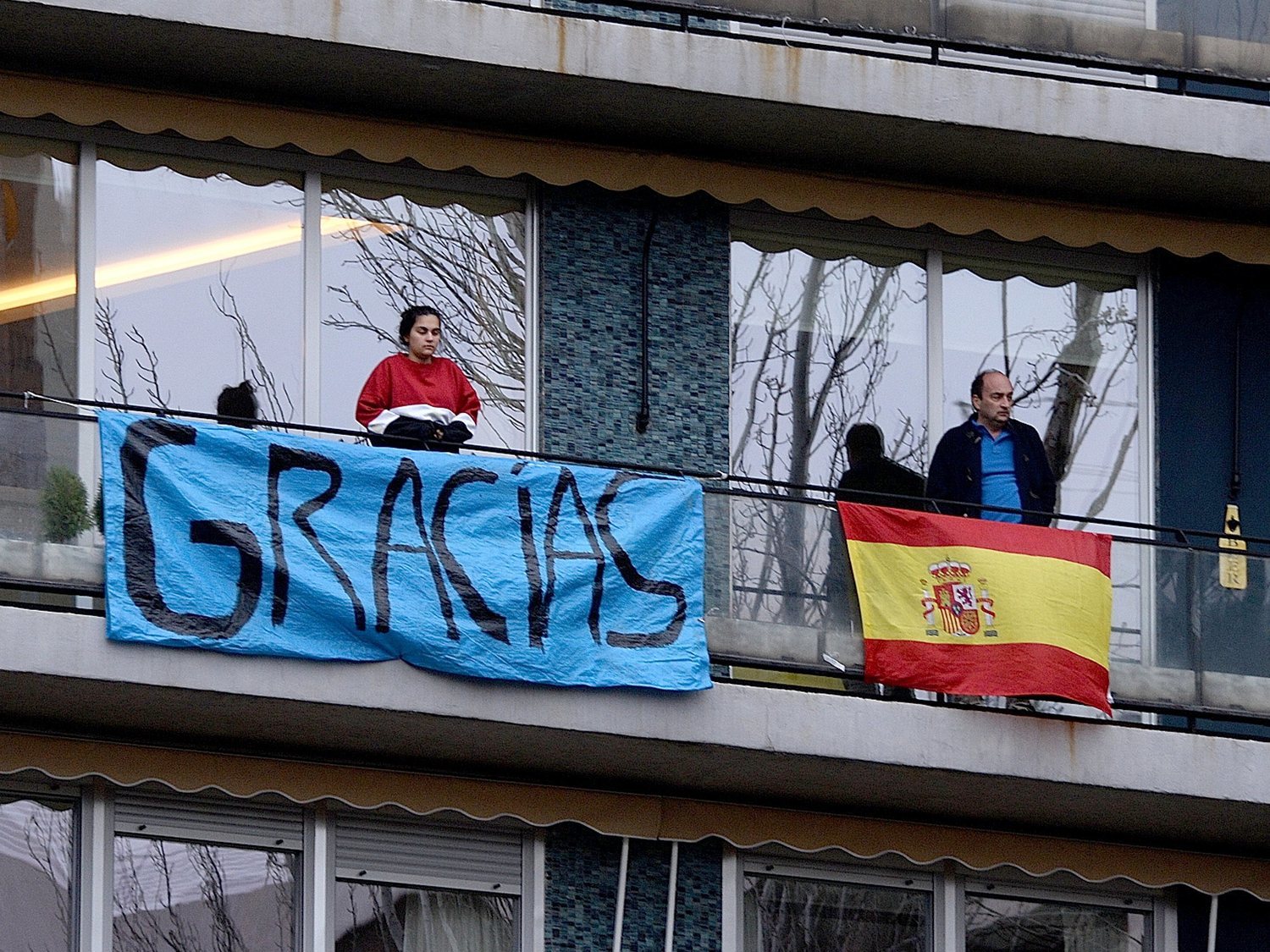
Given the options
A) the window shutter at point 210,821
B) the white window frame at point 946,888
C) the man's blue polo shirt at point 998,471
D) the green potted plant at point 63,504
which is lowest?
the white window frame at point 946,888

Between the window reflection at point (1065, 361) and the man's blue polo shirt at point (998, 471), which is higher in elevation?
the window reflection at point (1065, 361)

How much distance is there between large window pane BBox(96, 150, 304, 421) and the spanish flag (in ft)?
10.6

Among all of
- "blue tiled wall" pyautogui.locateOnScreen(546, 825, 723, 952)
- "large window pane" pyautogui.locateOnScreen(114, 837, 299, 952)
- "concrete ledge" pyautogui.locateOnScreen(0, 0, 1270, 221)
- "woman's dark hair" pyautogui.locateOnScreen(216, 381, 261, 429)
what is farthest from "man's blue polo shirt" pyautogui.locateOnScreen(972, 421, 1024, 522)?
"large window pane" pyautogui.locateOnScreen(114, 837, 299, 952)

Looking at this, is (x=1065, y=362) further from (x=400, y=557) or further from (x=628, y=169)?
(x=400, y=557)

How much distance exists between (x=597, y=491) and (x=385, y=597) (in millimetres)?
1294

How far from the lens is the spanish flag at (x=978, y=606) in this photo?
1777 centimetres

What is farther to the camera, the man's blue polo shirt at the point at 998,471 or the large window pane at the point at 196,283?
the man's blue polo shirt at the point at 998,471

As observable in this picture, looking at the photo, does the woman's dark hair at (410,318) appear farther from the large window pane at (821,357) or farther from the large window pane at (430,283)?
the large window pane at (821,357)

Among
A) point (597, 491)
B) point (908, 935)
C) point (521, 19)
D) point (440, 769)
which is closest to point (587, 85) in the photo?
point (521, 19)

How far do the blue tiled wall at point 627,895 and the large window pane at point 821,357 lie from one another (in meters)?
2.30

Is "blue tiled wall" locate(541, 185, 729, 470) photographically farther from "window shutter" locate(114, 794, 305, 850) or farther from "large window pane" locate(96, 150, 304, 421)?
"window shutter" locate(114, 794, 305, 850)

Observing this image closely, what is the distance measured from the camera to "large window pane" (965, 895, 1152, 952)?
60.2ft

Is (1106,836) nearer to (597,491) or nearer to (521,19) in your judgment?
(597,491)

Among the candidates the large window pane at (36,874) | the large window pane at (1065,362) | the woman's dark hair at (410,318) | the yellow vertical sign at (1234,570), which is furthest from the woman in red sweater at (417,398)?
the yellow vertical sign at (1234,570)
